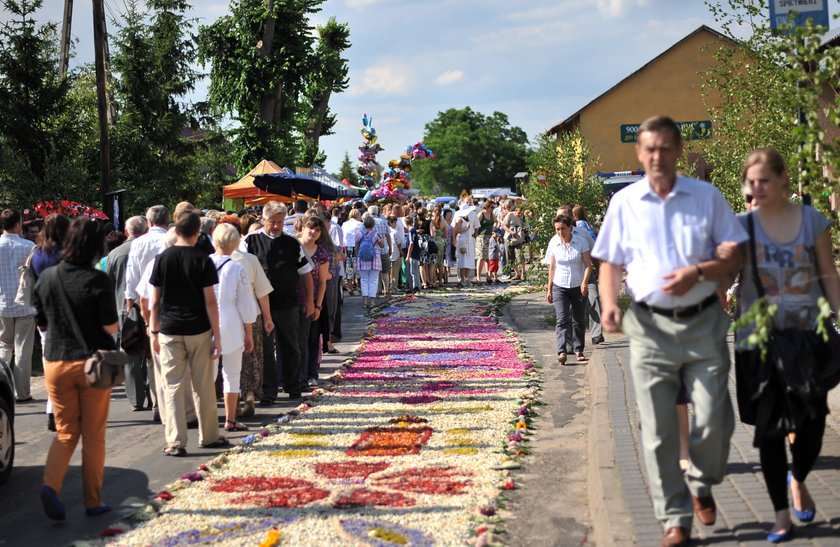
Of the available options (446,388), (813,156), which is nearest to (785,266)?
(813,156)

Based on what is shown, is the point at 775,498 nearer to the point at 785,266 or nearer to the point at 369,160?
the point at 785,266

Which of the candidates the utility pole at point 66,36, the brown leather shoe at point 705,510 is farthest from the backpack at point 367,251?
the utility pole at point 66,36

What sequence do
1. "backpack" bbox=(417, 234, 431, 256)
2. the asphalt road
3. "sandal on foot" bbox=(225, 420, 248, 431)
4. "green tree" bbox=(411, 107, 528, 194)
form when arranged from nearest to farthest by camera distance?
1. the asphalt road
2. "sandal on foot" bbox=(225, 420, 248, 431)
3. "backpack" bbox=(417, 234, 431, 256)
4. "green tree" bbox=(411, 107, 528, 194)

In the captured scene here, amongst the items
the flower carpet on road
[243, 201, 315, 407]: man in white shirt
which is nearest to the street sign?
the flower carpet on road

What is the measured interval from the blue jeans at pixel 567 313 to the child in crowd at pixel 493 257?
14.4 meters

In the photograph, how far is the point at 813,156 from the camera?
619 cm

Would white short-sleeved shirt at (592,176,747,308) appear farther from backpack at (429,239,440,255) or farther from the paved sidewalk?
backpack at (429,239,440,255)

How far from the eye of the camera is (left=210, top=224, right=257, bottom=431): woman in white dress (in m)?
9.94

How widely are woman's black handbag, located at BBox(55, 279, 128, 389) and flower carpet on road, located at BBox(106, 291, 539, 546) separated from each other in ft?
2.98

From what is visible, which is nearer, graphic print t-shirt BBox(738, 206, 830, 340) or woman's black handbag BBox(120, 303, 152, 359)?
graphic print t-shirt BBox(738, 206, 830, 340)

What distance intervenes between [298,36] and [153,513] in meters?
36.9

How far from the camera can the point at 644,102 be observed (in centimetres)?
5419

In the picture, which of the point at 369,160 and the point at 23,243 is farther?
the point at 369,160

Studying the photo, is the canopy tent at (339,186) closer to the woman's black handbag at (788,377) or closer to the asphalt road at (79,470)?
the asphalt road at (79,470)
